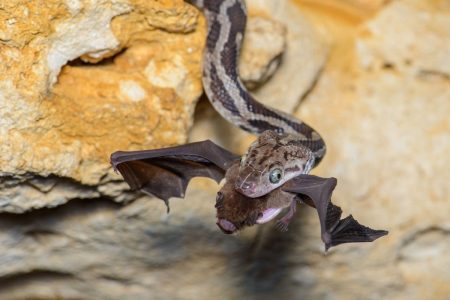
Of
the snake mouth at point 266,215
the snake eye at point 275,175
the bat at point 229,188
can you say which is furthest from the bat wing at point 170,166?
the snake mouth at point 266,215

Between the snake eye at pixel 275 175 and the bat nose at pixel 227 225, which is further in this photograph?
the snake eye at pixel 275 175

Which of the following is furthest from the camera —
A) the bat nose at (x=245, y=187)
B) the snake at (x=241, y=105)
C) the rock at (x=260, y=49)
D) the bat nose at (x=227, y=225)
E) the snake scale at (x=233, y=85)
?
the rock at (x=260, y=49)

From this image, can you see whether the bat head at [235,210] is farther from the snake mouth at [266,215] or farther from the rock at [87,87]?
the rock at [87,87]

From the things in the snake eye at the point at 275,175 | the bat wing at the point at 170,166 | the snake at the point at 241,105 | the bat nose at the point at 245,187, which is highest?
the snake at the point at 241,105

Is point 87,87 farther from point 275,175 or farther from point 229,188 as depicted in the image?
point 275,175

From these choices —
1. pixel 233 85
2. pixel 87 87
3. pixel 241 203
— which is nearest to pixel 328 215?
pixel 241 203

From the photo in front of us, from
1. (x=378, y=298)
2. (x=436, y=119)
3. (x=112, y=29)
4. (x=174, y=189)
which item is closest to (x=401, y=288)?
(x=378, y=298)
